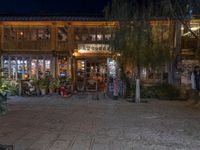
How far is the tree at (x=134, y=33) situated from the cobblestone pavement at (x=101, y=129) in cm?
486

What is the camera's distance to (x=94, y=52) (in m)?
30.5

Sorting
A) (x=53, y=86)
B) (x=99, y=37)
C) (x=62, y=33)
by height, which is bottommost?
(x=53, y=86)

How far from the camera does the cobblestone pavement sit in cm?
1088

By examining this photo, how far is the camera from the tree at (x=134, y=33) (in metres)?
23.4

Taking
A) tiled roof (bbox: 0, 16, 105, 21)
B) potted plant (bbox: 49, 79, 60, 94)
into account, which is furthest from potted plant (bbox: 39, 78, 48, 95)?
tiled roof (bbox: 0, 16, 105, 21)

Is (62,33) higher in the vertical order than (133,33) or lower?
higher

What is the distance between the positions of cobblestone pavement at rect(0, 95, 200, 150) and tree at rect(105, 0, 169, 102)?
486 cm

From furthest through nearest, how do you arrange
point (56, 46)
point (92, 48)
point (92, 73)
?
1. point (92, 73)
2. point (56, 46)
3. point (92, 48)

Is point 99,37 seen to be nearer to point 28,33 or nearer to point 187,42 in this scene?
point 28,33

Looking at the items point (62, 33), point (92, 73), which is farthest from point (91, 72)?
point (62, 33)

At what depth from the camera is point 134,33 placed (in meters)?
23.3

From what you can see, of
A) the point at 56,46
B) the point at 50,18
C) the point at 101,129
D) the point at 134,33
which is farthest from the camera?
the point at 56,46

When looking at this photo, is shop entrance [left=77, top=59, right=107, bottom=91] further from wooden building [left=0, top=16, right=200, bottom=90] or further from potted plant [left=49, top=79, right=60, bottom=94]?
potted plant [left=49, top=79, right=60, bottom=94]

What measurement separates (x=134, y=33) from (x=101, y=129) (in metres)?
10.9
